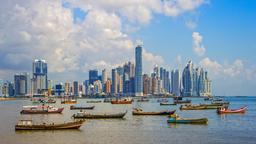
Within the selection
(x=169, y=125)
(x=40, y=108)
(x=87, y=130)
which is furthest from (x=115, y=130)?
(x=40, y=108)

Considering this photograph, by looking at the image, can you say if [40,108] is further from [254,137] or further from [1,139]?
[254,137]

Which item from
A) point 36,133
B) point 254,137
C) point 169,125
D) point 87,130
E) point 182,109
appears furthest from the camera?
point 182,109

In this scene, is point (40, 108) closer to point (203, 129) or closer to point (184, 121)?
point (184, 121)

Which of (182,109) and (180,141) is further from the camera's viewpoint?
(182,109)

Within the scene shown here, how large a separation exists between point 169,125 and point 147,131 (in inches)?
425

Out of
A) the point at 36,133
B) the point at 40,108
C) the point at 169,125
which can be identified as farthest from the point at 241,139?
the point at 40,108

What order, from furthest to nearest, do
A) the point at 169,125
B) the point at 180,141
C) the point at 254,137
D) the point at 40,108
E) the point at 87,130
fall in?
1. the point at 40,108
2. the point at 169,125
3. the point at 87,130
4. the point at 254,137
5. the point at 180,141

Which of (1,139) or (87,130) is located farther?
(87,130)

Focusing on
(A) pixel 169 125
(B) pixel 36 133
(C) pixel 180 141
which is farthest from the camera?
(A) pixel 169 125

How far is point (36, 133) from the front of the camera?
6612 centimetres

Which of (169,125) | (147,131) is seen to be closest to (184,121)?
(169,125)

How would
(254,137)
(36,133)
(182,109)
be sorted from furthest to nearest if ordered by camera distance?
(182,109) → (36,133) → (254,137)

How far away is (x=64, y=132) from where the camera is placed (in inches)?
2640

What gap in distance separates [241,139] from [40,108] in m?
75.8
